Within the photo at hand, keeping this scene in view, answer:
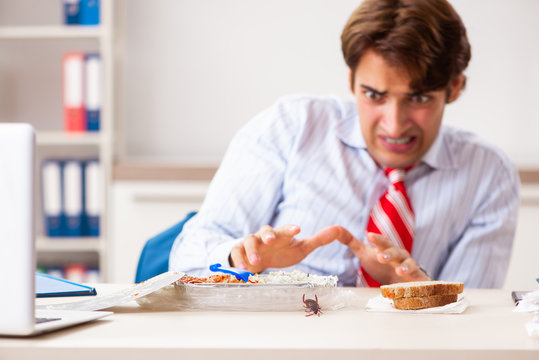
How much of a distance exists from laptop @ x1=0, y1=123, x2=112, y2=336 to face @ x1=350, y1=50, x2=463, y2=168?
103 cm

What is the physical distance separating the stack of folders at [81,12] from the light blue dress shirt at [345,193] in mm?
1615

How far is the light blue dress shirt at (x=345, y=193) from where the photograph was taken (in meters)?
1.67

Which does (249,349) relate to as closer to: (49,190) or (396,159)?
(396,159)

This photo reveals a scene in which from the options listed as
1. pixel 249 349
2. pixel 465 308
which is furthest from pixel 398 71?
pixel 249 349

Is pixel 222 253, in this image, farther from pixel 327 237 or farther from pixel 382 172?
pixel 382 172

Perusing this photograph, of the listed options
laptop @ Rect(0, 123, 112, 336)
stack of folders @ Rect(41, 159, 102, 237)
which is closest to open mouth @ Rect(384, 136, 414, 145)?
laptop @ Rect(0, 123, 112, 336)

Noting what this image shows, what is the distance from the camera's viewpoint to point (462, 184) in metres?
1.74

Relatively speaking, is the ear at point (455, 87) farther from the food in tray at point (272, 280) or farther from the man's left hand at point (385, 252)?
the food in tray at point (272, 280)

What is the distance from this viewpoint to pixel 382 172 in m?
1.74

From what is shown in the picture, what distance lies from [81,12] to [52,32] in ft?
0.52

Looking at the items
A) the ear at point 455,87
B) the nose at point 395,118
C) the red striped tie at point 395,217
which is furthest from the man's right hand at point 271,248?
the ear at point 455,87

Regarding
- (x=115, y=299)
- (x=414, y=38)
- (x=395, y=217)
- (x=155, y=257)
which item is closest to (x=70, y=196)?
(x=155, y=257)

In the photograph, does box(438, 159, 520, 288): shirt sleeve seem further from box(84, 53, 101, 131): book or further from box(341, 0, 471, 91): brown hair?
box(84, 53, 101, 131): book

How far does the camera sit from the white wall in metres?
3.38
